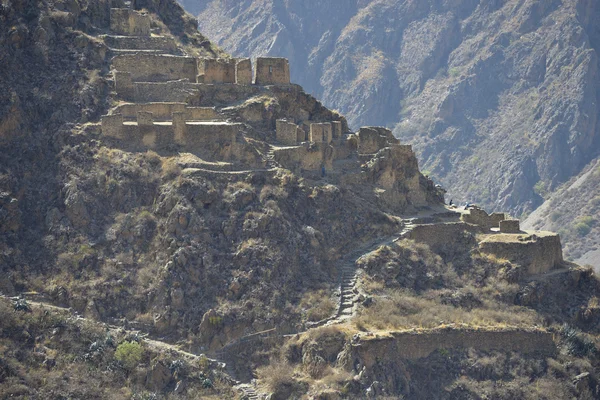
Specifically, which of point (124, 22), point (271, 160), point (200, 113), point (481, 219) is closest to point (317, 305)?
point (271, 160)

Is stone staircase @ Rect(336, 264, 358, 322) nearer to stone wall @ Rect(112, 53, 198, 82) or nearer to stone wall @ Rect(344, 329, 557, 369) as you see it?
stone wall @ Rect(344, 329, 557, 369)

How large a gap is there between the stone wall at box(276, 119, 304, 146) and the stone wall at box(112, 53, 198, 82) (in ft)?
16.5

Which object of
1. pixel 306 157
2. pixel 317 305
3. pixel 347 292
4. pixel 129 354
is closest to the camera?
pixel 129 354

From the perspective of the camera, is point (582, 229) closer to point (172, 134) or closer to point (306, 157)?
point (306, 157)

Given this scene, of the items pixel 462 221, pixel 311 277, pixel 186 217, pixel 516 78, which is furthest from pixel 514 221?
pixel 516 78

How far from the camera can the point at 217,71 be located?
6256cm

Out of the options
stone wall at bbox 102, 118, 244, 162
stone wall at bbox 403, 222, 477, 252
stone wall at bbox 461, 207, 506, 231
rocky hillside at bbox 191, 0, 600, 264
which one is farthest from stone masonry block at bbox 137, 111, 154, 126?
rocky hillside at bbox 191, 0, 600, 264

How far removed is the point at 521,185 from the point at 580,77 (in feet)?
44.9

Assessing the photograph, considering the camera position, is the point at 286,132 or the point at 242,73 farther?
the point at 242,73

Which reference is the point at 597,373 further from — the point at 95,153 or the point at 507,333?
the point at 95,153

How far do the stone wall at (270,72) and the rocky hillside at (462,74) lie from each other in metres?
66.3

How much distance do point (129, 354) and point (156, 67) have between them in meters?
17.1

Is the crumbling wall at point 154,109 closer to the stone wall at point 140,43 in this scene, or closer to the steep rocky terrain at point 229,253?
the steep rocky terrain at point 229,253

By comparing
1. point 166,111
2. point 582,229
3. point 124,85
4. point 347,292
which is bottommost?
point 347,292
